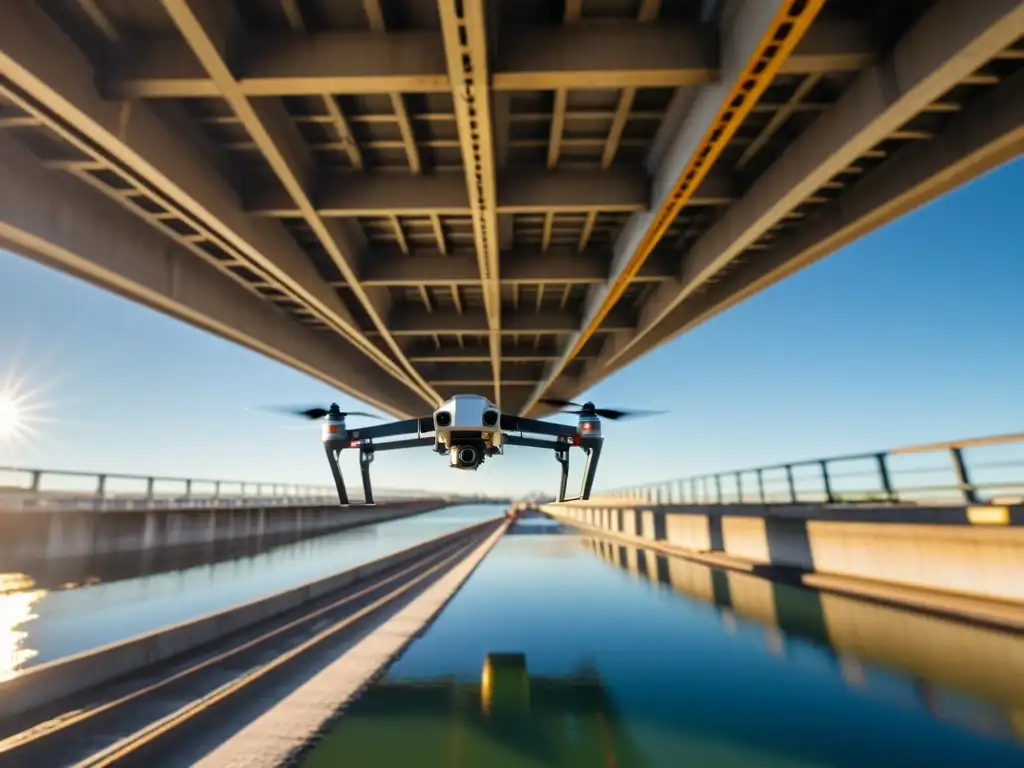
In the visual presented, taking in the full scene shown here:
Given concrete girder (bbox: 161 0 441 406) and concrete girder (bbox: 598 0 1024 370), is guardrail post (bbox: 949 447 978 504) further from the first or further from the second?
concrete girder (bbox: 161 0 441 406)

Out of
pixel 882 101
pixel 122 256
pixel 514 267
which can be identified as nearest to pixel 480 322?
pixel 514 267

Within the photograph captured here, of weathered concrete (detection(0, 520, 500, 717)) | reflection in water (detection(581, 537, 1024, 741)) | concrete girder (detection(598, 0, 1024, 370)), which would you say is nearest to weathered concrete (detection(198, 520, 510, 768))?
weathered concrete (detection(0, 520, 500, 717))

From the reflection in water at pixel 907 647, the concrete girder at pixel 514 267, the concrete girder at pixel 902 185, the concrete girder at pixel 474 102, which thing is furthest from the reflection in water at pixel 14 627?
the concrete girder at pixel 902 185

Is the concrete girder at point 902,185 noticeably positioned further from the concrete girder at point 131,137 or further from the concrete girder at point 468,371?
the concrete girder at point 468,371

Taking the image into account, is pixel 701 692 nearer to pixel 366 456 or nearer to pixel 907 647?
pixel 907 647

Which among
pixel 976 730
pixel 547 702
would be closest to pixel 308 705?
pixel 547 702

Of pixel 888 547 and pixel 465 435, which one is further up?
pixel 465 435

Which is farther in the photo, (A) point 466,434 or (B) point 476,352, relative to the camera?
(B) point 476,352
